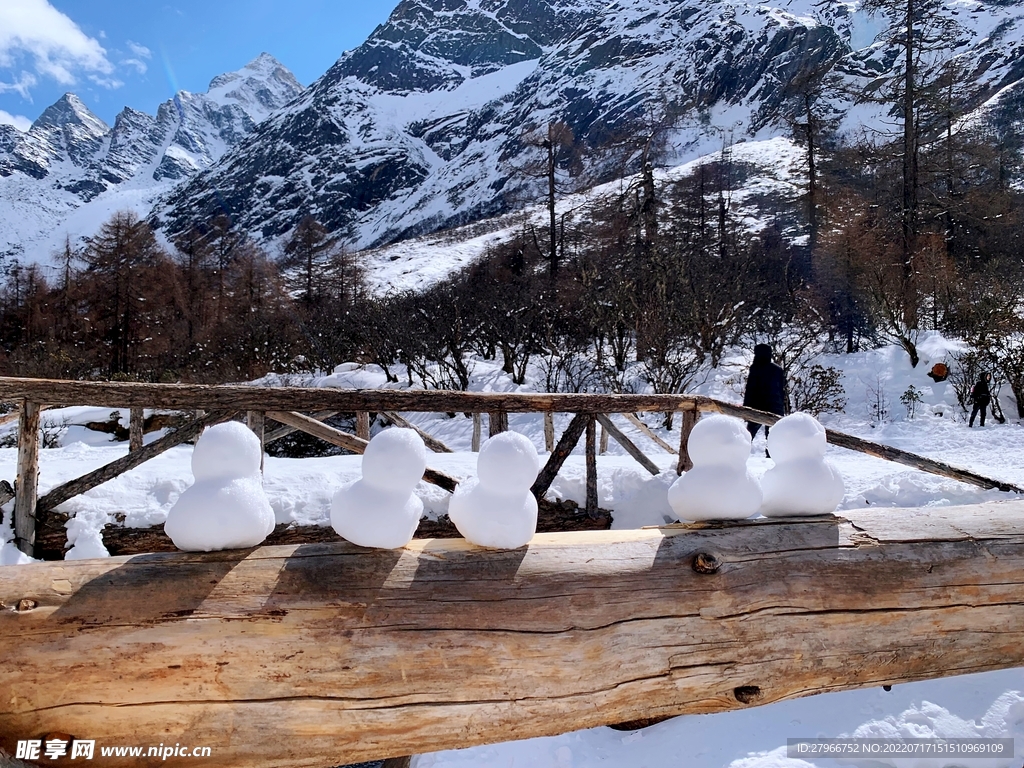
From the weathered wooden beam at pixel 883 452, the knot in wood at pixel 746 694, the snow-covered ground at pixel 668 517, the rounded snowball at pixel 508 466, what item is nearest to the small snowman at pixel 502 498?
the rounded snowball at pixel 508 466

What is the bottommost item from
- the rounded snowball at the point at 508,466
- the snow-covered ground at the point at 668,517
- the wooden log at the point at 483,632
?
the snow-covered ground at the point at 668,517

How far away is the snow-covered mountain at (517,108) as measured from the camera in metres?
45.5

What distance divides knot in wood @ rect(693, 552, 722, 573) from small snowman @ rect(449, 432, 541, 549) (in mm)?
449

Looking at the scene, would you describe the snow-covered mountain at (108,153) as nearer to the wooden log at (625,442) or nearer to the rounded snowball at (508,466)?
the wooden log at (625,442)

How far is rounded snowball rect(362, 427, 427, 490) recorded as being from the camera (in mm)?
1393

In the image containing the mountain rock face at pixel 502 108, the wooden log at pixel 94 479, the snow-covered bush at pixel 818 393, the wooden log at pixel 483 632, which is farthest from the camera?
the mountain rock face at pixel 502 108

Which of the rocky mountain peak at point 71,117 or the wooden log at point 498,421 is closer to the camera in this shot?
the wooden log at point 498,421

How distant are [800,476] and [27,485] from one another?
4314 mm

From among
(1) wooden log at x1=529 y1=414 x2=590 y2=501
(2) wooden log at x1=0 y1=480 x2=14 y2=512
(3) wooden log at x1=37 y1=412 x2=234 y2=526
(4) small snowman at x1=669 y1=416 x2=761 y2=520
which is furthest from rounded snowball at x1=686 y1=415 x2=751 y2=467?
(2) wooden log at x1=0 y1=480 x2=14 y2=512

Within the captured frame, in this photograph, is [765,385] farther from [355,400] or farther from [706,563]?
[706,563]

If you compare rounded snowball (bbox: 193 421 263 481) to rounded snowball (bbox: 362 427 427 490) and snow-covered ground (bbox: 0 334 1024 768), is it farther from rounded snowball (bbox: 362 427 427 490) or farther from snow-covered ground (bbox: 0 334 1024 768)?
snow-covered ground (bbox: 0 334 1024 768)

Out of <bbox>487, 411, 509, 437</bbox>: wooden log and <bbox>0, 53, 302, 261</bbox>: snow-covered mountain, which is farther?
<bbox>0, 53, 302, 261</bbox>: snow-covered mountain

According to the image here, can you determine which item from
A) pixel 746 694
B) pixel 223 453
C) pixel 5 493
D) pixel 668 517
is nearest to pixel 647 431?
pixel 668 517

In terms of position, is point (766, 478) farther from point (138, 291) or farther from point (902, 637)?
point (138, 291)
